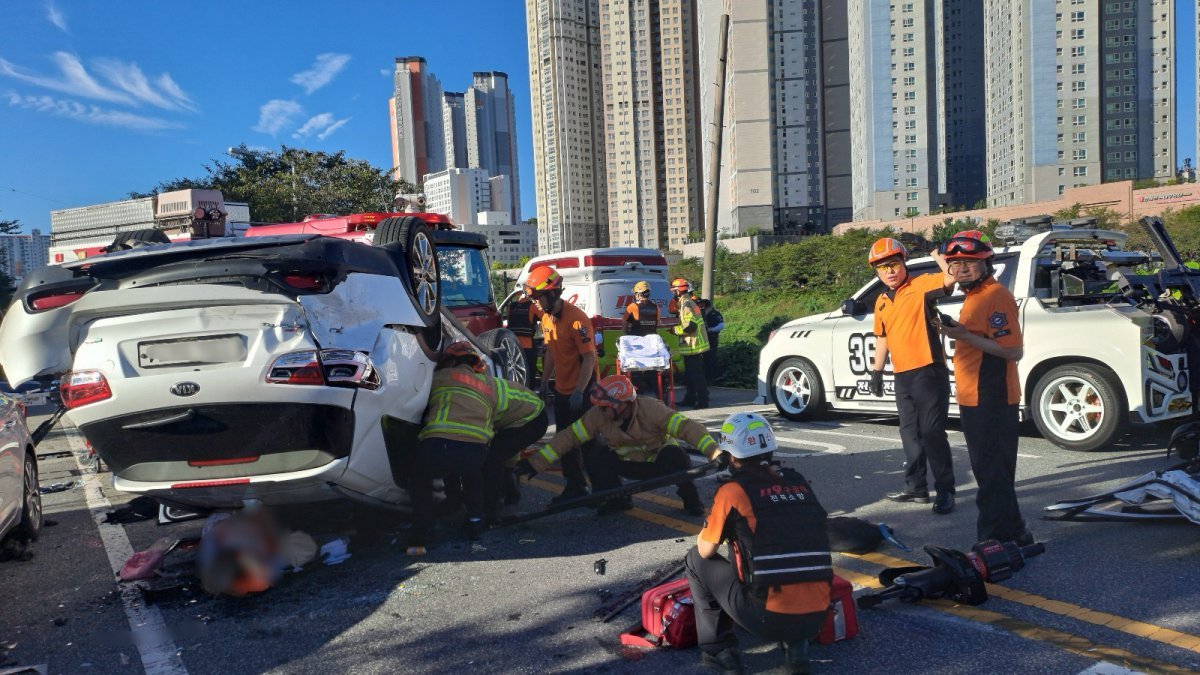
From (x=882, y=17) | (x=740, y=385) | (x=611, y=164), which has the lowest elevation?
(x=740, y=385)

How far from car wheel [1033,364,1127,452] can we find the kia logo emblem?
6.65 meters

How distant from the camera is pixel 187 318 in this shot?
13.8 ft

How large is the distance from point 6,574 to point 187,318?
246 centimetres

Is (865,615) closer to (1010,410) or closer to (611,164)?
(1010,410)

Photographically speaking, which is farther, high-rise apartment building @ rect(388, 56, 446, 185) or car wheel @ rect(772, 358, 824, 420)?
high-rise apartment building @ rect(388, 56, 446, 185)

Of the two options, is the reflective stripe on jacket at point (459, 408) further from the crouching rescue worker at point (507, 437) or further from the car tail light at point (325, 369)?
the car tail light at point (325, 369)

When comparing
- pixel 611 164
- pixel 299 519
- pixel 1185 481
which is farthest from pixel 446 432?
pixel 611 164

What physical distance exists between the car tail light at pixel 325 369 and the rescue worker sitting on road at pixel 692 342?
6517mm

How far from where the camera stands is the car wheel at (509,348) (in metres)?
9.12

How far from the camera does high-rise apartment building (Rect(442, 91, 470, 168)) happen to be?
155625mm

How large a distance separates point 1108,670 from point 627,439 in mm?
3042

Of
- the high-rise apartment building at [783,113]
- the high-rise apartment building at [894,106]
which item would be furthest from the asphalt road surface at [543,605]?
the high-rise apartment building at [894,106]

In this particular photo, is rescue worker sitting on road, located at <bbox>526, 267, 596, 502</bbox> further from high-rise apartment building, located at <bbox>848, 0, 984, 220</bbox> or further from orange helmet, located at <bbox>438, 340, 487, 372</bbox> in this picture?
high-rise apartment building, located at <bbox>848, 0, 984, 220</bbox>

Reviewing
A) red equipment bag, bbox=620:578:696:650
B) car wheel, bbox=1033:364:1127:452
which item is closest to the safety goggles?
red equipment bag, bbox=620:578:696:650
